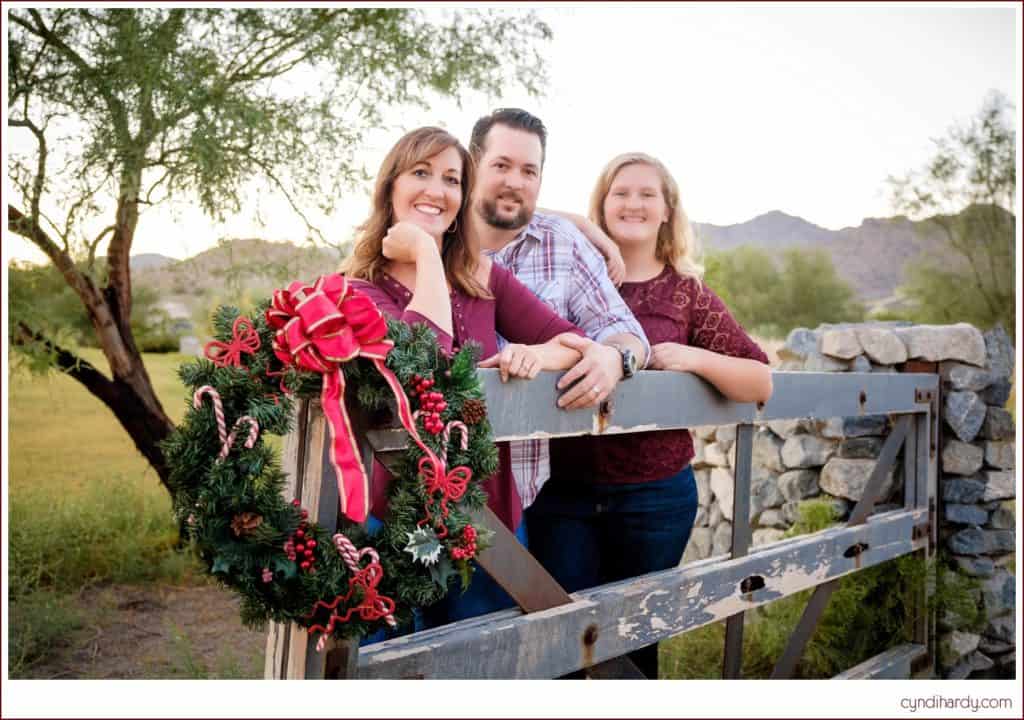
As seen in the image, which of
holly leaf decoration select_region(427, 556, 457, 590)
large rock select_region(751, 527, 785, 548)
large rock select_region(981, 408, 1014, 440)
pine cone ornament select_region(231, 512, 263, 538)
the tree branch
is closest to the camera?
pine cone ornament select_region(231, 512, 263, 538)

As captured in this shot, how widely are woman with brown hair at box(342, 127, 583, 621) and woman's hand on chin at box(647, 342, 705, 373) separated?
29cm

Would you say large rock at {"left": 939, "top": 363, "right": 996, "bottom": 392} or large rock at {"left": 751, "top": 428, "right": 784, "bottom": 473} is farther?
large rock at {"left": 751, "top": 428, "right": 784, "bottom": 473}

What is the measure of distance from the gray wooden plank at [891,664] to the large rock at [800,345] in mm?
1255

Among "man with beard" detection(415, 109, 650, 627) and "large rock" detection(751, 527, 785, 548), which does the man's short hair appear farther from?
"large rock" detection(751, 527, 785, 548)

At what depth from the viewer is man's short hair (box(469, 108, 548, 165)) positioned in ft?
7.59

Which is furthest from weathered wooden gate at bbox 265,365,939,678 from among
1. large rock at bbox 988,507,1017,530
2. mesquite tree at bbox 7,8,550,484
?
mesquite tree at bbox 7,8,550,484

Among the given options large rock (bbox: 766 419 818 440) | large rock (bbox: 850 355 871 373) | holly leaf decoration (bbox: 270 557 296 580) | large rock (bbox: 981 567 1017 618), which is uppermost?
large rock (bbox: 850 355 871 373)

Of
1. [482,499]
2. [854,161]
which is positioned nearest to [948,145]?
[854,161]

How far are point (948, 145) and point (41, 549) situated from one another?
18.9 feet

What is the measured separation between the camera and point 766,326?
9.50m

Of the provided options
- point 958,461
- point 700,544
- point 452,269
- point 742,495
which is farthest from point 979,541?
point 452,269

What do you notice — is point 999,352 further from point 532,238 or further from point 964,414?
point 532,238

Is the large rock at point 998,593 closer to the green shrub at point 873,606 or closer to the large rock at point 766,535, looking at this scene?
the green shrub at point 873,606

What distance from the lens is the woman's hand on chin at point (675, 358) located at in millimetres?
2113
